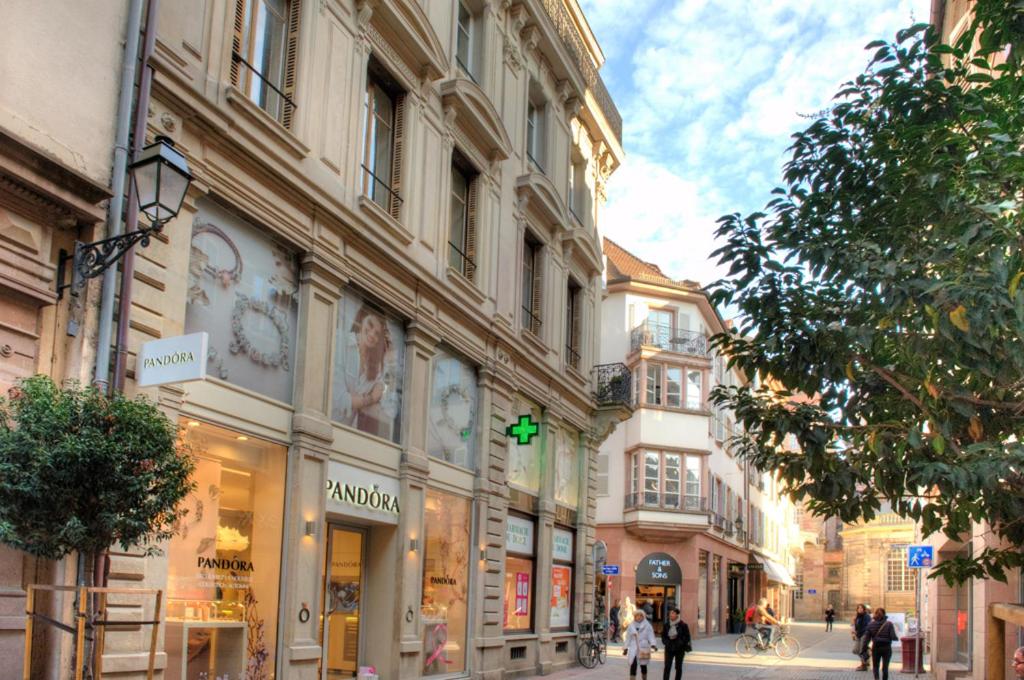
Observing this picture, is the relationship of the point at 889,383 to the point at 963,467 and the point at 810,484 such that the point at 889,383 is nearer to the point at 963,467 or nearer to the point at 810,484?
the point at 810,484

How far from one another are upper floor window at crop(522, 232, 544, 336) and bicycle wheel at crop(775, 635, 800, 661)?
604 inches

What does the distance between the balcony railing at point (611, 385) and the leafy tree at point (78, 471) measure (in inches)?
741

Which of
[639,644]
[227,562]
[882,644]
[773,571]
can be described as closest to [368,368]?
[227,562]

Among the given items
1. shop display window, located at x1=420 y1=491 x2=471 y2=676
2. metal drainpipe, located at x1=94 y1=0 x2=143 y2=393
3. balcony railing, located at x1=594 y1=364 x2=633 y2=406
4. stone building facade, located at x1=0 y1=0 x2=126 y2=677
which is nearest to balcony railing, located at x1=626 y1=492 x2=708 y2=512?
balcony railing, located at x1=594 y1=364 x2=633 y2=406

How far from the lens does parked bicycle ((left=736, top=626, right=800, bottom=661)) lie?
32500 mm

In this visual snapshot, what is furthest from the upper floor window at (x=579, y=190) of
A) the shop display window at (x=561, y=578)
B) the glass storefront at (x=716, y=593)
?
the glass storefront at (x=716, y=593)

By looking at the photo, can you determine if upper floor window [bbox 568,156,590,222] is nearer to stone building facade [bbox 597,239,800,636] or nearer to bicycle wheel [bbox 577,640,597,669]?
bicycle wheel [bbox 577,640,597,669]

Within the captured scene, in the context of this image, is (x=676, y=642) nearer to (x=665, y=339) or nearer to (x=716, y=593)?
(x=665, y=339)

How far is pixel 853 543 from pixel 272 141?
87550 mm

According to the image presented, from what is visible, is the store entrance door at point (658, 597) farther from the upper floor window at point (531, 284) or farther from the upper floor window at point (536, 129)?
Answer: the upper floor window at point (536, 129)

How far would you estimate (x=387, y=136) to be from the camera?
16.5 metres

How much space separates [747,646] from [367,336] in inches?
838

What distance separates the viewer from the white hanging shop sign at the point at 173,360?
8.66 metres

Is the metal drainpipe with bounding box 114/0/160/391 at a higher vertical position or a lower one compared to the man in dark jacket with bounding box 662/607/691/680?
higher
